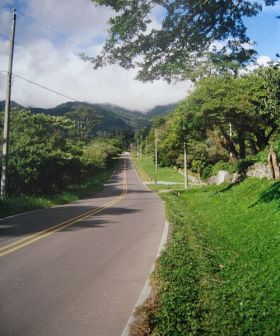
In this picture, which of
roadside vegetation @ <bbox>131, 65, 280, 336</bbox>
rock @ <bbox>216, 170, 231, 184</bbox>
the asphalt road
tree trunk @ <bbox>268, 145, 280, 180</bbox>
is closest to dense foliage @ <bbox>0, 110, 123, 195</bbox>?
the asphalt road

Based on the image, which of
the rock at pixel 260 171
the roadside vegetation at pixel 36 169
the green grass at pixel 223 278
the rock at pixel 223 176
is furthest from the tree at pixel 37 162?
the rock at pixel 260 171

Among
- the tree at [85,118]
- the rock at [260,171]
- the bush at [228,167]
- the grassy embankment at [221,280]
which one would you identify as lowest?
the grassy embankment at [221,280]

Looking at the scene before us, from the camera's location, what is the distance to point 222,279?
24.2ft


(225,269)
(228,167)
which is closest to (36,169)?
(228,167)

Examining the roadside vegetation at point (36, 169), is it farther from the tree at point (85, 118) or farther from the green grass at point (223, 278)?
the tree at point (85, 118)

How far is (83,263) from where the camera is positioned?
8.26 meters

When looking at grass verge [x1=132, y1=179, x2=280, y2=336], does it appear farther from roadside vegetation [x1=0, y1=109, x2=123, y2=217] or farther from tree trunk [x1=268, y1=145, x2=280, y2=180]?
roadside vegetation [x1=0, y1=109, x2=123, y2=217]

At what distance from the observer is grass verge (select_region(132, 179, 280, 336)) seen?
5266 millimetres

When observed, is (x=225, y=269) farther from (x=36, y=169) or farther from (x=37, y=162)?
(x=37, y=162)

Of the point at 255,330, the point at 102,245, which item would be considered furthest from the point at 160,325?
the point at 102,245

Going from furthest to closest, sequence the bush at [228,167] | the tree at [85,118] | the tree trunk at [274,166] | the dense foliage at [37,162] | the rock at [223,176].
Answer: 1. the tree at [85,118]
2. the rock at [223,176]
3. the bush at [228,167]
4. the dense foliage at [37,162]
5. the tree trunk at [274,166]

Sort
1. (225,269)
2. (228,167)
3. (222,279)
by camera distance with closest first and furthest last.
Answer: (222,279) < (225,269) < (228,167)

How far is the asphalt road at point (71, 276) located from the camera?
17.0 feet

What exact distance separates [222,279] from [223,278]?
0.07 m
